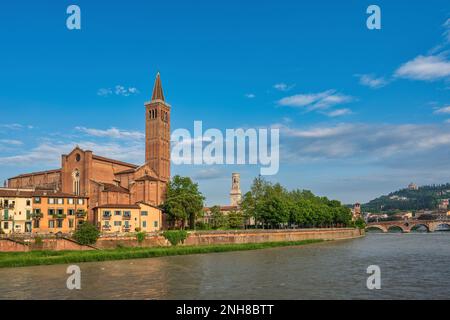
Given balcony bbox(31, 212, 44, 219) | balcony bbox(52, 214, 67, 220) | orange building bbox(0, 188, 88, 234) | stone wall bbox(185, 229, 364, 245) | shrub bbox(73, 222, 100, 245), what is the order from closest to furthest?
1. shrub bbox(73, 222, 100, 245)
2. orange building bbox(0, 188, 88, 234)
3. balcony bbox(31, 212, 44, 219)
4. balcony bbox(52, 214, 67, 220)
5. stone wall bbox(185, 229, 364, 245)

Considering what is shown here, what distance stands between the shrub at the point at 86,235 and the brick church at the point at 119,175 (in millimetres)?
13773

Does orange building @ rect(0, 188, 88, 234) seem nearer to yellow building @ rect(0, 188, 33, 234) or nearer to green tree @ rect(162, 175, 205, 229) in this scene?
yellow building @ rect(0, 188, 33, 234)

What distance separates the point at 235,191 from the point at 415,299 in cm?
15376

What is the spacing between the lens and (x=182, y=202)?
85.8 m

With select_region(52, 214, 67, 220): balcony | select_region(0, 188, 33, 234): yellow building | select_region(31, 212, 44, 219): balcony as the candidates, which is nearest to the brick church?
select_region(52, 214, 67, 220): balcony

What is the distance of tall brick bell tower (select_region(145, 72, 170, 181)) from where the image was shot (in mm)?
107188

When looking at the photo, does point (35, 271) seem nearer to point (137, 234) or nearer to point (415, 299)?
point (137, 234)

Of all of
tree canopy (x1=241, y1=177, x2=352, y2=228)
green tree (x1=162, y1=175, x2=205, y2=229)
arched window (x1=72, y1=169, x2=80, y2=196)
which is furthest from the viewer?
tree canopy (x1=241, y1=177, x2=352, y2=228)

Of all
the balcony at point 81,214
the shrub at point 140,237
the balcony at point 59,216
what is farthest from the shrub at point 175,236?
the balcony at point 59,216

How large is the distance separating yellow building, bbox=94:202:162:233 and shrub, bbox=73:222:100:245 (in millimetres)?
9273

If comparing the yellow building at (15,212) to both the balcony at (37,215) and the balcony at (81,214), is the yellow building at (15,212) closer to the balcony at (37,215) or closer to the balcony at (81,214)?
the balcony at (37,215)

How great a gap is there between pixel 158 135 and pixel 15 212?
43544 millimetres
